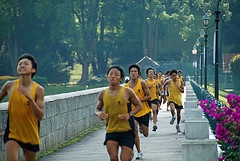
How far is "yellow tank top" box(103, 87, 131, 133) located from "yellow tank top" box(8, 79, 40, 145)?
156cm

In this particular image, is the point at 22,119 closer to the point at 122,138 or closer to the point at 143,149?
the point at 122,138

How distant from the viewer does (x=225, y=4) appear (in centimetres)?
9662

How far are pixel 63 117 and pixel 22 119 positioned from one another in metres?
9.48

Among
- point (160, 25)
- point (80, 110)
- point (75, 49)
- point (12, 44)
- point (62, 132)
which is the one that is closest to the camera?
point (62, 132)

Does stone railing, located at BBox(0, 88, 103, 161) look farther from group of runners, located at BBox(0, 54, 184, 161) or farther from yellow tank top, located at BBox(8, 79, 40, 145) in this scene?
yellow tank top, located at BBox(8, 79, 40, 145)

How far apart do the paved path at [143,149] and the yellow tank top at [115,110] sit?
4.19 m

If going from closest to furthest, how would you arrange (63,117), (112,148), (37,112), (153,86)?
(37,112) → (112,148) → (63,117) → (153,86)

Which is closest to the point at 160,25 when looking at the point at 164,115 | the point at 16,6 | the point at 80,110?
the point at 16,6

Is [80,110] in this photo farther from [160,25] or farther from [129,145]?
[160,25]

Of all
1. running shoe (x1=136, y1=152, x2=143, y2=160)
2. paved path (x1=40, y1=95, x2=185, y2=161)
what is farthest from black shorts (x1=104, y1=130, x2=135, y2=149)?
paved path (x1=40, y1=95, x2=185, y2=161)

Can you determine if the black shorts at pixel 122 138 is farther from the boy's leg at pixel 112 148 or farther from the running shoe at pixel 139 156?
the running shoe at pixel 139 156

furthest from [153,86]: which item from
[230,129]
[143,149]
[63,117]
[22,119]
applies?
[22,119]

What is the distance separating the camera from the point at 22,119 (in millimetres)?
9656

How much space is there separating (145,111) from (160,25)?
304 feet
